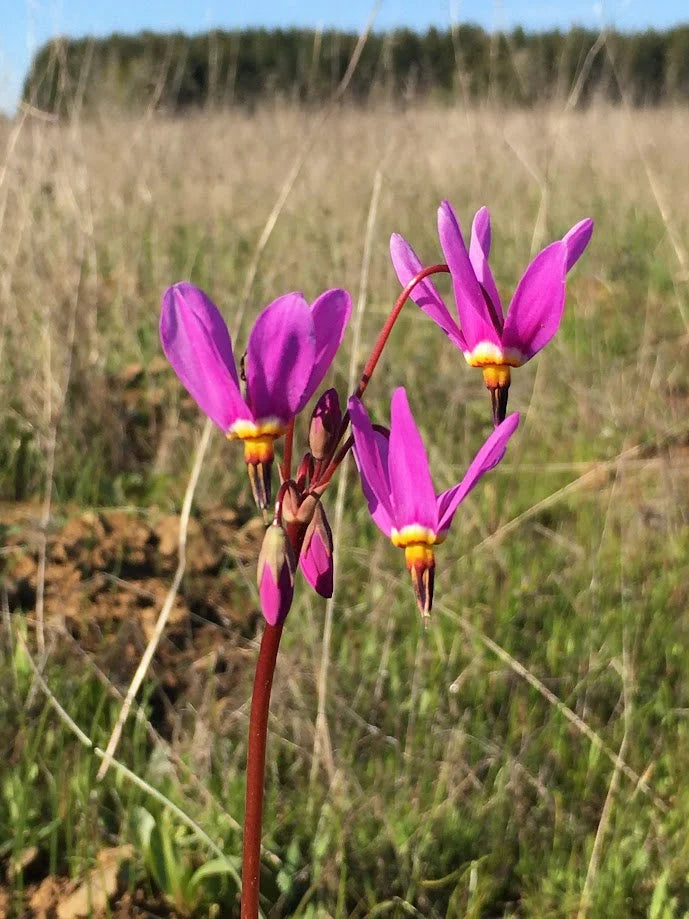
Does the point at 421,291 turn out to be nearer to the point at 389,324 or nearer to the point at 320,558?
the point at 389,324

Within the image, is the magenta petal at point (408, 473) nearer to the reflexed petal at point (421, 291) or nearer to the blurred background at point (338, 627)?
the reflexed petal at point (421, 291)

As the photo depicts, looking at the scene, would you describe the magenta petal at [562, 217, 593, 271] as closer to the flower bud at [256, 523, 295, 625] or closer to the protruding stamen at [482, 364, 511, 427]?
the protruding stamen at [482, 364, 511, 427]

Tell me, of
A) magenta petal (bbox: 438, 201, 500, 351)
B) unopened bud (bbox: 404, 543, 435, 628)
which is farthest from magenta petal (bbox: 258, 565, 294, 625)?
magenta petal (bbox: 438, 201, 500, 351)

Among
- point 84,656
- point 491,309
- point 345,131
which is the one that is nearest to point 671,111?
point 345,131

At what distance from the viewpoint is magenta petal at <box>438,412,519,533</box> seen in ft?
2.13

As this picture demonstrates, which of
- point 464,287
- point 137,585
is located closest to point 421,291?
point 464,287

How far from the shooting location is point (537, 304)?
70cm

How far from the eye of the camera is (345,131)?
6871 millimetres

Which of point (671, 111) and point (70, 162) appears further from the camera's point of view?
point (671, 111)

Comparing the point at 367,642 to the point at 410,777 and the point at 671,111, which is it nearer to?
the point at 410,777

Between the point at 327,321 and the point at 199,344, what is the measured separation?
0.10 meters

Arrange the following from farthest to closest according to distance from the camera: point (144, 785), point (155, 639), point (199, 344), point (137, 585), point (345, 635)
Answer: point (137, 585)
point (345, 635)
point (155, 639)
point (144, 785)
point (199, 344)

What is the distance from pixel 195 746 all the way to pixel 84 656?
0.39 meters

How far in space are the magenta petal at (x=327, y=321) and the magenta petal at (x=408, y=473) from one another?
0.22 ft
